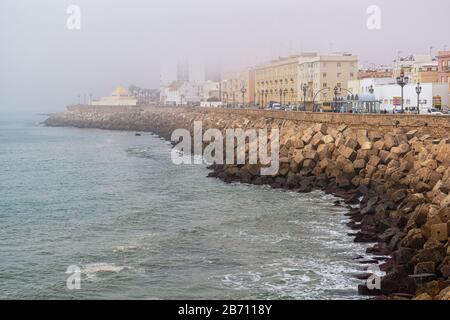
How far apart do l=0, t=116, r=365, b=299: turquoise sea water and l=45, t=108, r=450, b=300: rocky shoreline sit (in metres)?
1.18

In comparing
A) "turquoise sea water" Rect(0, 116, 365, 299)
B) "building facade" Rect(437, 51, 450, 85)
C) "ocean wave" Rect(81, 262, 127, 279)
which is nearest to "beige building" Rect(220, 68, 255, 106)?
"building facade" Rect(437, 51, 450, 85)

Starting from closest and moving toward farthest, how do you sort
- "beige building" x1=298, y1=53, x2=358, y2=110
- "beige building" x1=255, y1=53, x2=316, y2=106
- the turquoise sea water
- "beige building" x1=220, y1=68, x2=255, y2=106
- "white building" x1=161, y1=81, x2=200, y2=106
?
the turquoise sea water < "beige building" x1=298, y1=53, x2=358, y2=110 < "beige building" x1=255, y1=53, x2=316, y2=106 < "beige building" x1=220, y1=68, x2=255, y2=106 < "white building" x1=161, y1=81, x2=200, y2=106

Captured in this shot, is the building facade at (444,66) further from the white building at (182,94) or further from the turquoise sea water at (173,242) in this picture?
the white building at (182,94)

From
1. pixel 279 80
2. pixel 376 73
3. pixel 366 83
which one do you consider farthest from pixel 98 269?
pixel 279 80

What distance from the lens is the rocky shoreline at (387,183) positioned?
18.5 meters

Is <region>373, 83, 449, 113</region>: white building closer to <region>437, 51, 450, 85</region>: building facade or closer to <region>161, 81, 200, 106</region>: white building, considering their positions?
<region>437, 51, 450, 85</region>: building facade

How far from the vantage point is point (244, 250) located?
2388 centimetres

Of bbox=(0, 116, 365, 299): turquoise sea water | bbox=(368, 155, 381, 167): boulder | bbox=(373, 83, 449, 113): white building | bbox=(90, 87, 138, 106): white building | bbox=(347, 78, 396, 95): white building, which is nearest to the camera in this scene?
bbox=(0, 116, 365, 299): turquoise sea water

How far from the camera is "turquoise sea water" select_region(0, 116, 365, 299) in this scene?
65.1 ft

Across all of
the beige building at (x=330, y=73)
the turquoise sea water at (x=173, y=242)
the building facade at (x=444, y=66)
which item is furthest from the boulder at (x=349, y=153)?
the beige building at (x=330, y=73)

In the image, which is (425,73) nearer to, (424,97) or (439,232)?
(424,97)

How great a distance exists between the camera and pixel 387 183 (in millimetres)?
30516
